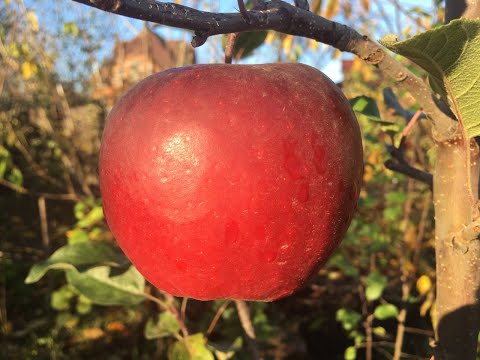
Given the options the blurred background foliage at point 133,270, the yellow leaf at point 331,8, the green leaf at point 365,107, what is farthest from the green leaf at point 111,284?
the yellow leaf at point 331,8

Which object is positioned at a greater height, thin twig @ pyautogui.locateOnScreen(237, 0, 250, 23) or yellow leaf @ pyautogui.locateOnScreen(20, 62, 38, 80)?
thin twig @ pyautogui.locateOnScreen(237, 0, 250, 23)

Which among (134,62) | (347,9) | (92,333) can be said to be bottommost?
(92,333)

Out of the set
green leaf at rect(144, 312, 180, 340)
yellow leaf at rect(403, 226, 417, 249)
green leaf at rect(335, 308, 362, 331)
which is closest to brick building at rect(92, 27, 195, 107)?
yellow leaf at rect(403, 226, 417, 249)

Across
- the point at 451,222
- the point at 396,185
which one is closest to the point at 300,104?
the point at 451,222

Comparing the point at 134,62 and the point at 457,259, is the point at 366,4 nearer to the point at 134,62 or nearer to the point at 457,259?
the point at 134,62

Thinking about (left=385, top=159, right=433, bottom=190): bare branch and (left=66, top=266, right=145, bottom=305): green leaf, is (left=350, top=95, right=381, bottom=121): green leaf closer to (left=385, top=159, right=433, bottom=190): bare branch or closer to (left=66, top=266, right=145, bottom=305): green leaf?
(left=385, top=159, right=433, bottom=190): bare branch

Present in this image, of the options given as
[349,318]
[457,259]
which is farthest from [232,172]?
[349,318]

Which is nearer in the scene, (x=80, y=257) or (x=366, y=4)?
(x=80, y=257)
